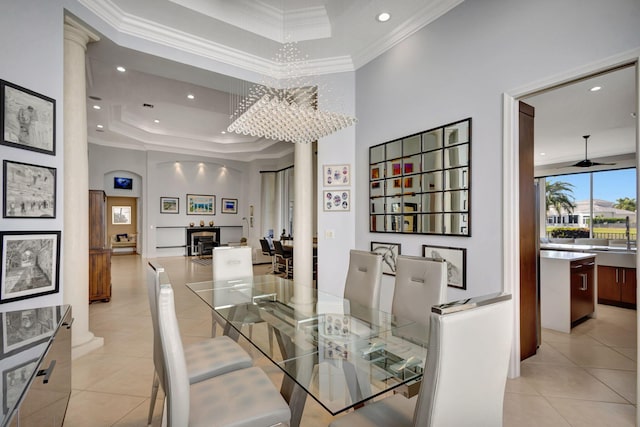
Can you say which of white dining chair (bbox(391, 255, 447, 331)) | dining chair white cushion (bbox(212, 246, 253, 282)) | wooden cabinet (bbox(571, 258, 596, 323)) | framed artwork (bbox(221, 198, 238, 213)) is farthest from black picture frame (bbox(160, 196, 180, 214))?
wooden cabinet (bbox(571, 258, 596, 323))

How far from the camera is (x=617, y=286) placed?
4.67 m

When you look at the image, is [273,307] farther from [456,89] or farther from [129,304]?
[129,304]

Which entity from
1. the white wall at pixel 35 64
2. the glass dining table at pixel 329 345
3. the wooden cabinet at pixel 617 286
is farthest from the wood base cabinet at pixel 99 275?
the wooden cabinet at pixel 617 286

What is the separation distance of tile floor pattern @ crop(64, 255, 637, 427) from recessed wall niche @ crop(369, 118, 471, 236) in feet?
4.40

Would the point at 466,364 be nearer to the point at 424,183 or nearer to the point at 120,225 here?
the point at 424,183

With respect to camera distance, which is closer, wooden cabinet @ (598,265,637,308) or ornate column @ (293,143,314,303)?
wooden cabinet @ (598,265,637,308)

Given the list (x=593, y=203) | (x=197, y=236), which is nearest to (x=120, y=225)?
(x=197, y=236)

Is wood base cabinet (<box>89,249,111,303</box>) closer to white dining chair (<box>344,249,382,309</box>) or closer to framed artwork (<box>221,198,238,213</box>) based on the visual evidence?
white dining chair (<box>344,249,382,309</box>)

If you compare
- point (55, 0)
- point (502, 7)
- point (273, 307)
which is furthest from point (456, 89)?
point (55, 0)

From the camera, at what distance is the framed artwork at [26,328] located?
1.34 metres

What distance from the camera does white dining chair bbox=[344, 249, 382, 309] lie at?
2.49 meters

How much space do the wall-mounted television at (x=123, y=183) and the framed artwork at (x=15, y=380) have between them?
426 inches

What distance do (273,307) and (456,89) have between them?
104 inches

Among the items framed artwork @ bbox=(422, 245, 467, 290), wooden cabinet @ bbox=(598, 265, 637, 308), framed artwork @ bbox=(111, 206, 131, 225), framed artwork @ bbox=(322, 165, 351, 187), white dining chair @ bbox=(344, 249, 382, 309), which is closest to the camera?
white dining chair @ bbox=(344, 249, 382, 309)
